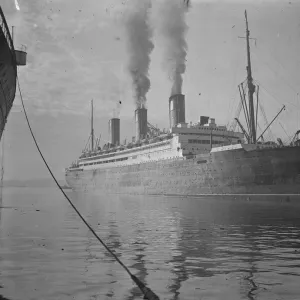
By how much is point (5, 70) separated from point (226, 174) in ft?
104

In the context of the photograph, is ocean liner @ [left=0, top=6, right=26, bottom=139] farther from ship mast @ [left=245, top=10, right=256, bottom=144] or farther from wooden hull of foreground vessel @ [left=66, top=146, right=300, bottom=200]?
ship mast @ [left=245, top=10, right=256, bottom=144]

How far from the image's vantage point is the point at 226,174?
42.9 meters

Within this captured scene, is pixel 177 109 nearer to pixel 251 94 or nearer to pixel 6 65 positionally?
pixel 251 94

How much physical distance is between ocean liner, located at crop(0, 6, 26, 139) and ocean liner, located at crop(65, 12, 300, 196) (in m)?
27.7

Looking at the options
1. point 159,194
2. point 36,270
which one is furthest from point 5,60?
point 159,194

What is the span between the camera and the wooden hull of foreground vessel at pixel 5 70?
14.0 meters

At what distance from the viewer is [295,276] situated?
26.3 ft

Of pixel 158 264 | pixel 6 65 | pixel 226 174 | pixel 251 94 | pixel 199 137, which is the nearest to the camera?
pixel 158 264

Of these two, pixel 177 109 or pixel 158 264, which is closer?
pixel 158 264

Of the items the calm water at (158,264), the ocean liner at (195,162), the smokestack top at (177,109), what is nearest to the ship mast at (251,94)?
the ocean liner at (195,162)

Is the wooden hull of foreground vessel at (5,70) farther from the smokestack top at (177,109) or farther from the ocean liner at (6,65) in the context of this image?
the smokestack top at (177,109)

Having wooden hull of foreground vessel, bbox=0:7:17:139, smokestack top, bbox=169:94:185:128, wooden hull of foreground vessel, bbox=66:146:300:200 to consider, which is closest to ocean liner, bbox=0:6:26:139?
wooden hull of foreground vessel, bbox=0:7:17:139

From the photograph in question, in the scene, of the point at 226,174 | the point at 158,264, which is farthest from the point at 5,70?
the point at 226,174

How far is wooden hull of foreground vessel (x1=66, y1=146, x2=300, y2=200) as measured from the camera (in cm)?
3784
